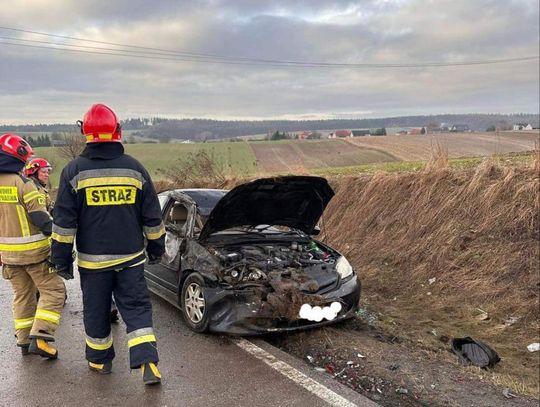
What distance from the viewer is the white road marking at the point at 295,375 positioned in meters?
3.45

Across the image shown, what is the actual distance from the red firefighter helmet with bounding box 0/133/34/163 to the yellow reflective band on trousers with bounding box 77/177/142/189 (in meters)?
1.08

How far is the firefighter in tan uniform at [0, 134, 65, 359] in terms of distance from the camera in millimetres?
4184

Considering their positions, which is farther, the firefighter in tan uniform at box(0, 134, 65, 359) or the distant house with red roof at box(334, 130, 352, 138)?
the distant house with red roof at box(334, 130, 352, 138)

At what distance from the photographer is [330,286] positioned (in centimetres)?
497

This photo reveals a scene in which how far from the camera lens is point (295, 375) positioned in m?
3.85

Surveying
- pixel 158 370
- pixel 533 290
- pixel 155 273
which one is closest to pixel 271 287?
pixel 158 370

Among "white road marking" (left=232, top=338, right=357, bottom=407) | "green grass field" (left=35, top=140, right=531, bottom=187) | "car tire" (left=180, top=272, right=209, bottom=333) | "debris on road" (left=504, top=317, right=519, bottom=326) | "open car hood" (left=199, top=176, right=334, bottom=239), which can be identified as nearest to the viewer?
"white road marking" (left=232, top=338, right=357, bottom=407)

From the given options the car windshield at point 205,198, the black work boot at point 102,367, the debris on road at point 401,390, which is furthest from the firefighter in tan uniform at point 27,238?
the debris on road at point 401,390

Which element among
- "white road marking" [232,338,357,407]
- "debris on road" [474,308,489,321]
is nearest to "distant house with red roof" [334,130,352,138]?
"debris on road" [474,308,489,321]

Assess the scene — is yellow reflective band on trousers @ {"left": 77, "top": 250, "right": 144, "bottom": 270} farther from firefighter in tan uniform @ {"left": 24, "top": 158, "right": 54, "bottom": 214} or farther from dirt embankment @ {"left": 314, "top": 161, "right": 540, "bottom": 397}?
dirt embankment @ {"left": 314, "top": 161, "right": 540, "bottom": 397}

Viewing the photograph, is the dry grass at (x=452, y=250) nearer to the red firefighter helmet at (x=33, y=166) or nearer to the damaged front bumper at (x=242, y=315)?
the damaged front bumper at (x=242, y=315)

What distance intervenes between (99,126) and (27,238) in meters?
1.41

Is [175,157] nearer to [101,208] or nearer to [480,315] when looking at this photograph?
[480,315]

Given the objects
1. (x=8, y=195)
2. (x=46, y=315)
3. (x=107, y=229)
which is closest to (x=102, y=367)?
(x=46, y=315)
